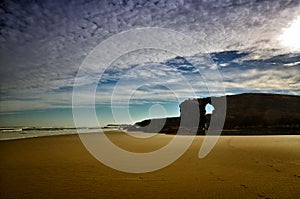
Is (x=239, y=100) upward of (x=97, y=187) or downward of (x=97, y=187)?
upward

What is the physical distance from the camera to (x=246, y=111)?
4119 centimetres

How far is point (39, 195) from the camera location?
509 cm

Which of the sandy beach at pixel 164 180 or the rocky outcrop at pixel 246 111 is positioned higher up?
the rocky outcrop at pixel 246 111

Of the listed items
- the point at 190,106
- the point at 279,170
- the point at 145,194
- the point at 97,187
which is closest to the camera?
the point at 145,194

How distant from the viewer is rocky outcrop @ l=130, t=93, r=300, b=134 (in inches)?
1505

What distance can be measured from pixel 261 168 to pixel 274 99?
4133 centimetres

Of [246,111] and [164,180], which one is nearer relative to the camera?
[164,180]

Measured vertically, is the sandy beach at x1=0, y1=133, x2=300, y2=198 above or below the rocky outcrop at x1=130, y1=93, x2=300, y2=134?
below

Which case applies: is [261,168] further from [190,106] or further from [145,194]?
[190,106]

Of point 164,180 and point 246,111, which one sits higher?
point 246,111

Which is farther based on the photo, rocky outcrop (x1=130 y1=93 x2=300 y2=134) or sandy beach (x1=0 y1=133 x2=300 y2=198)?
rocky outcrop (x1=130 y1=93 x2=300 y2=134)

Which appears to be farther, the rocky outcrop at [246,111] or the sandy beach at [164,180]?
the rocky outcrop at [246,111]

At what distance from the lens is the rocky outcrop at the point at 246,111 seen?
38219mm

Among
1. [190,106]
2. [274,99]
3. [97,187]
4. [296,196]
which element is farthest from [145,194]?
[274,99]
